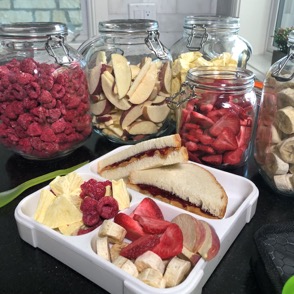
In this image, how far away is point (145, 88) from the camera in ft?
2.41

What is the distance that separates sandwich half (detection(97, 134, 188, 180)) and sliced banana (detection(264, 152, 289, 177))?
0.50 feet

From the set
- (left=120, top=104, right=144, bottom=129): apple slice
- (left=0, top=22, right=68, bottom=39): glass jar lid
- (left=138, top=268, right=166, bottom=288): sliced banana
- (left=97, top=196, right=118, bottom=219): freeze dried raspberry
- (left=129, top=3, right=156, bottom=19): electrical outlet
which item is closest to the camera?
(left=138, top=268, right=166, bottom=288): sliced banana

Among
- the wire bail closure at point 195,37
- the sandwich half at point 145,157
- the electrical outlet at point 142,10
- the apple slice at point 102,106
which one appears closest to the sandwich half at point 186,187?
the sandwich half at point 145,157

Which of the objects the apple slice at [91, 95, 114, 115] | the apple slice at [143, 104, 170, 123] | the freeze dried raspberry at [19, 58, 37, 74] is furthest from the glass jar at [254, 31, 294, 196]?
the freeze dried raspberry at [19, 58, 37, 74]

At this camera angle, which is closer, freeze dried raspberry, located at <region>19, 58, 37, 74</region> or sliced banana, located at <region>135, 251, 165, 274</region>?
sliced banana, located at <region>135, 251, 165, 274</region>

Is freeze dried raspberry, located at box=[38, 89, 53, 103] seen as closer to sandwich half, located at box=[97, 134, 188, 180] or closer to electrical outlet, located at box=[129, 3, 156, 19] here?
sandwich half, located at box=[97, 134, 188, 180]

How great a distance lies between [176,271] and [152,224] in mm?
84

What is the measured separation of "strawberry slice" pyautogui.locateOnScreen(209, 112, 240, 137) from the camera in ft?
2.12

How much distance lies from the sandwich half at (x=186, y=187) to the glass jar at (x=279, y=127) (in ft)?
0.36

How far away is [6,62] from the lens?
68 centimetres

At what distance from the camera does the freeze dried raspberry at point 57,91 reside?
2.15ft

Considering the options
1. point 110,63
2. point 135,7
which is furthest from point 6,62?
point 135,7

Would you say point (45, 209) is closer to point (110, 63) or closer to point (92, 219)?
point (92, 219)

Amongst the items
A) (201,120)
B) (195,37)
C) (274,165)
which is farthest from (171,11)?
(274,165)
